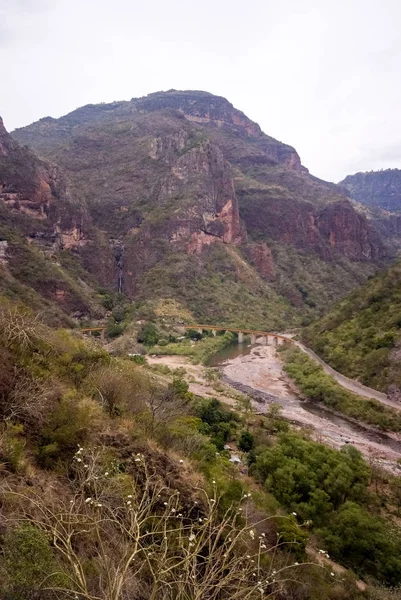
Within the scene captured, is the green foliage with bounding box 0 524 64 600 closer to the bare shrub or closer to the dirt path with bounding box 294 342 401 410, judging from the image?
the bare shrub

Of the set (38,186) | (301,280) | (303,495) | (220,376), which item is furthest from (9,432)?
(301,280)

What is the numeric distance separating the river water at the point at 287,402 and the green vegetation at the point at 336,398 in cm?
104

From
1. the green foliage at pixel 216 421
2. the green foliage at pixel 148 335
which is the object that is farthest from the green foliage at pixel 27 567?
the green foliage at pixel 148 335

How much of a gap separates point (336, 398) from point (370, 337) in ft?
41.5

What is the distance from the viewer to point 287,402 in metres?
51.7

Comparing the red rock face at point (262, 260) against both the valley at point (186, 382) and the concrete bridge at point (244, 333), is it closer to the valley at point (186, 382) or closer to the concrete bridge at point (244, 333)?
the valley at point (186, 382)

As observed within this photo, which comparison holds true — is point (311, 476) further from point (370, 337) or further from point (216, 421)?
point (370, 337)

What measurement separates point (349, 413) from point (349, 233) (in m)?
143

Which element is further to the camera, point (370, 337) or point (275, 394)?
point (370, 337)

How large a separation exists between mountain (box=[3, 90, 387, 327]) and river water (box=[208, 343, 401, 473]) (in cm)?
2923

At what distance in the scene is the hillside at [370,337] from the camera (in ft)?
161

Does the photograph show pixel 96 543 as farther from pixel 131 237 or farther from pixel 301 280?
pixel 301 280

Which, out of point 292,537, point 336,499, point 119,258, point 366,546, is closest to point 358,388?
point 336,499

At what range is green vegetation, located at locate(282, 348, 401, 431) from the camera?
42.2m
